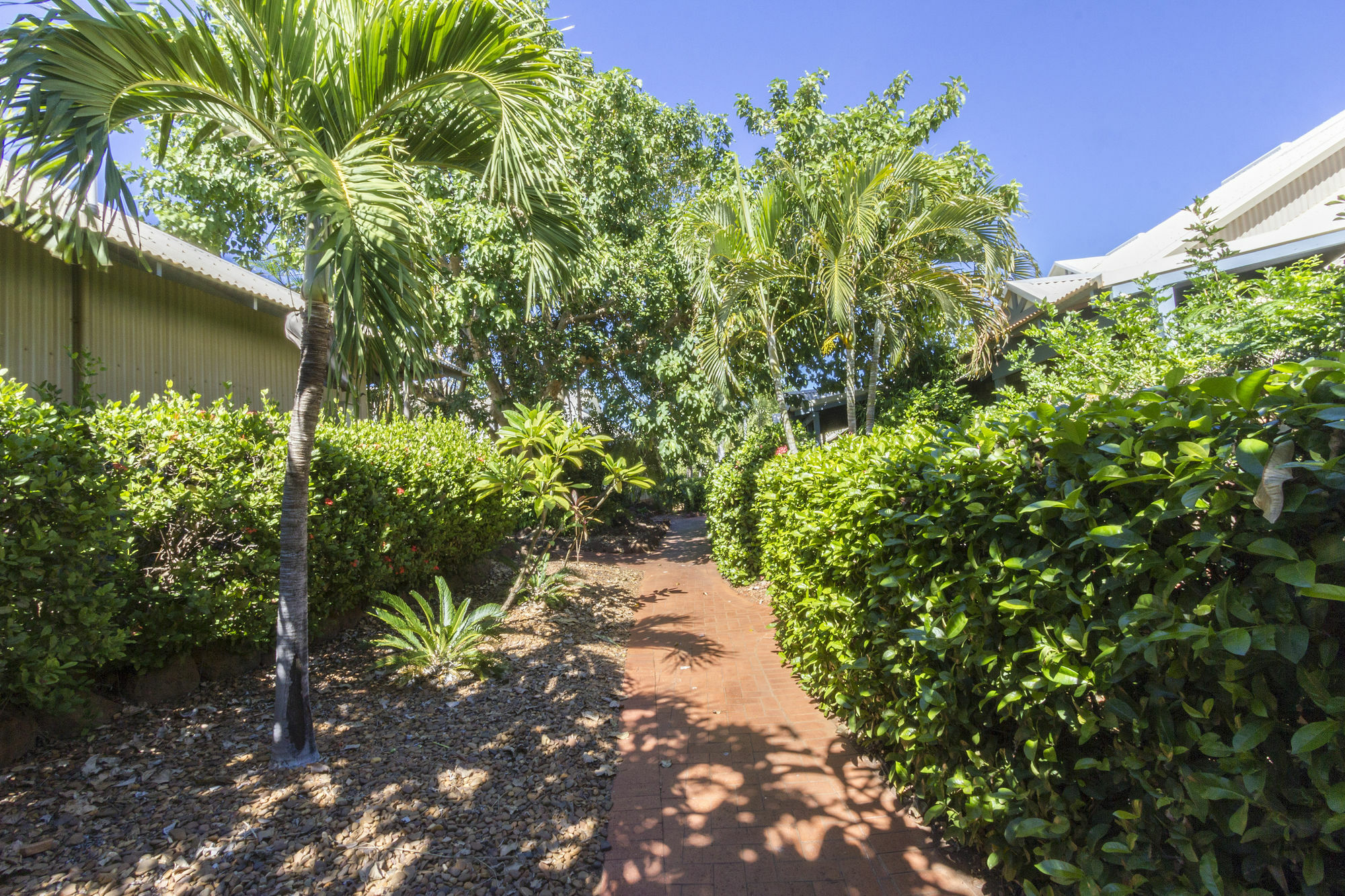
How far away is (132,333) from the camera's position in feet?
20.2

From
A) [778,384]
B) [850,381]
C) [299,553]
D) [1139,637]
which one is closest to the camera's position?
[1139,637]

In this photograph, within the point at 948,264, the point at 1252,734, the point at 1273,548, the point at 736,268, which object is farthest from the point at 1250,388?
the point at 948,264

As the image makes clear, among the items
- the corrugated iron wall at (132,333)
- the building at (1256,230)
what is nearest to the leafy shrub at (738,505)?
the building at (1256,230)

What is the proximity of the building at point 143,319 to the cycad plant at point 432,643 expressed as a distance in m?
2.07

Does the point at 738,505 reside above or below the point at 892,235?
below

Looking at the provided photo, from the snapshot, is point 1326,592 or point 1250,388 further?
point 1250,388

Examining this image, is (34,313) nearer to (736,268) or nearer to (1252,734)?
(736,268)

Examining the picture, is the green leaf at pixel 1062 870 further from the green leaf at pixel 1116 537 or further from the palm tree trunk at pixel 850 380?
the palm tree trunk at pixel 850 380

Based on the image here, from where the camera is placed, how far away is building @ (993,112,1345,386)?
6730mm

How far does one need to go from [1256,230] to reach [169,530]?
12.5 m

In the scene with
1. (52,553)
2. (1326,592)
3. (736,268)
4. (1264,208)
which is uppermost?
(1264,208)

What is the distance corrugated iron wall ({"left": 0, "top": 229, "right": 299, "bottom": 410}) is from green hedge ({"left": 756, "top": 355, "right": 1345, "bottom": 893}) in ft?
15.2

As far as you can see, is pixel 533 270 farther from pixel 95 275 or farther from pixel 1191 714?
pixel 95 275

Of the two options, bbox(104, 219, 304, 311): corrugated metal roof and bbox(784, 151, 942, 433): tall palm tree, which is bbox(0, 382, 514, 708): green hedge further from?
bbox(784, 151, 942, 433): tall palm tree
